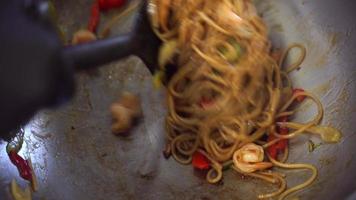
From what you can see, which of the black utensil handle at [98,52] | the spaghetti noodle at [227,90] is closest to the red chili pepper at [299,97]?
the spaghetti noodle at [227,90]

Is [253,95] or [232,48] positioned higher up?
[232,48]

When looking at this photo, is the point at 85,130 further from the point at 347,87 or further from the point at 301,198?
the point at 347,87

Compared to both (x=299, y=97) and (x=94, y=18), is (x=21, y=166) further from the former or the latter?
(x=299, y=97)

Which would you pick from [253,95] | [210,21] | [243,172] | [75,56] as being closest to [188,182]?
[243,172]

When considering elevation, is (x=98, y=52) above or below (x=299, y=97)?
above

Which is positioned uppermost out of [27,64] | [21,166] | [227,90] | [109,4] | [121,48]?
[27,64]

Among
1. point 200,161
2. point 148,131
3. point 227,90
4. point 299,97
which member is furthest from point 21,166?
point 299,97
